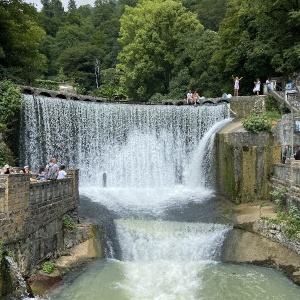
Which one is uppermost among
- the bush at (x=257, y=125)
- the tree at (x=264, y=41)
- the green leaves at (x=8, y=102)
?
the tree at (x=264, y=41)

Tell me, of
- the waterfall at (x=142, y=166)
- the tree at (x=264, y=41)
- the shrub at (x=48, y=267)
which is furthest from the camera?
the tree at (x=264, y=41)

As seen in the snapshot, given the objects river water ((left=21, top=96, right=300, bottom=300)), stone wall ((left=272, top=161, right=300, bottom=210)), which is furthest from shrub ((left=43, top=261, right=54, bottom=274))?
stone wall ((left=272, top=161, right=300, bottom=210))

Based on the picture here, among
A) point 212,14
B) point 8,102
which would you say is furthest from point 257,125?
point 212,14

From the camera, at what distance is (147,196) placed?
2114 cm

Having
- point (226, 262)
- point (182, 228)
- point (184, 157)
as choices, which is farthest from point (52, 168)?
point (184, 157)

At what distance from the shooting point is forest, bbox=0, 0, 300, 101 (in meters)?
26.5

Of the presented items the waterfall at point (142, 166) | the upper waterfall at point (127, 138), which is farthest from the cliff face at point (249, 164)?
the upper waterfall at point (127, 138)

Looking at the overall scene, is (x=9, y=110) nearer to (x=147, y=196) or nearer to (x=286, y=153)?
(x=147, y=196)

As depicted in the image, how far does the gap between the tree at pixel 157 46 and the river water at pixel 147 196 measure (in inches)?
640

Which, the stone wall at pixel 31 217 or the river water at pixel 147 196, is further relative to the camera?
the river water at pixel 147 196

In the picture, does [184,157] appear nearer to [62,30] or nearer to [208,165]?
[208,165]

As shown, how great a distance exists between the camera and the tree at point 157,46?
3931 centimetres

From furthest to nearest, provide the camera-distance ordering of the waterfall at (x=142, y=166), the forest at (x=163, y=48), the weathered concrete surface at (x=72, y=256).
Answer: the forest at (x=163, y=48), the waterfall at (x=142, y=166), the weathered concrete surface at (x=72, y=256)

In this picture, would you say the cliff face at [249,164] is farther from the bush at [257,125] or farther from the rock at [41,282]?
the rock at [41,282]
